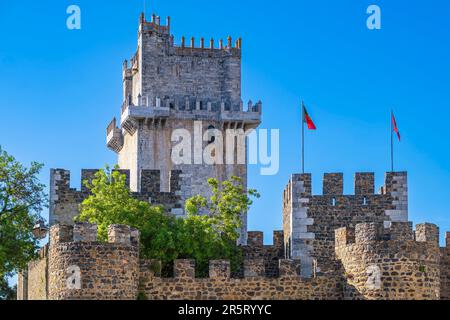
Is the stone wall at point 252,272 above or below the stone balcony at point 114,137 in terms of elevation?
below

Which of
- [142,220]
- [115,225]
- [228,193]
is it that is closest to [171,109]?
[228,193]

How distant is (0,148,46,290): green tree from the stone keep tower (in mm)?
20222

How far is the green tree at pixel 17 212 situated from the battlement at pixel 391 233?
12253 millimetres

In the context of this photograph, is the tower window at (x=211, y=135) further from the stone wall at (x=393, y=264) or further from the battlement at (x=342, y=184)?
the stone wall at (x=393, y=264)

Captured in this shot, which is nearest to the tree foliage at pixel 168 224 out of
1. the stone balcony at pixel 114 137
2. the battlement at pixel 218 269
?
the battlement at pixel 218 269

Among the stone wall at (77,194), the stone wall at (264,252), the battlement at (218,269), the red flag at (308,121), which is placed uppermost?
the red flag at (308,121)

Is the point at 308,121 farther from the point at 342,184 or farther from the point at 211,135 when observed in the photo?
the point at 211,135

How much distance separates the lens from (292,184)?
2130 inches

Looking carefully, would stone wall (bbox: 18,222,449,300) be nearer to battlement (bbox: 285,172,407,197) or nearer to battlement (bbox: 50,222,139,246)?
battlement (bbox: 50,222,139,246)

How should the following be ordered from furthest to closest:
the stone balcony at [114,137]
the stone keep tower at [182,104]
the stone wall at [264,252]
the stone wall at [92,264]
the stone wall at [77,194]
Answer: the stone balcony at [114,137], the stone keep tower at [182,104], the stone wall at [77,194], the stone wall at [264,252], the stone wall at [92,264]

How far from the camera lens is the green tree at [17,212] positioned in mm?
50531

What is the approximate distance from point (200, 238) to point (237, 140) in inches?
1047
